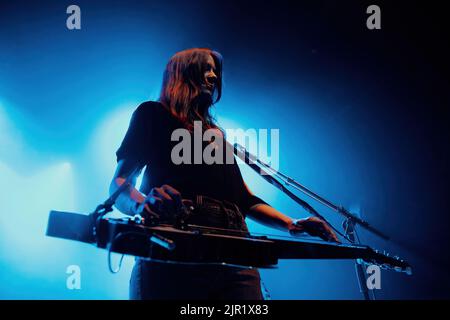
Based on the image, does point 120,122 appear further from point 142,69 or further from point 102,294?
point 102,294

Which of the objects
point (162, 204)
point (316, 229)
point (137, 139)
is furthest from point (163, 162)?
point (316, 229)

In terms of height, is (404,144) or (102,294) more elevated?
(404,144)

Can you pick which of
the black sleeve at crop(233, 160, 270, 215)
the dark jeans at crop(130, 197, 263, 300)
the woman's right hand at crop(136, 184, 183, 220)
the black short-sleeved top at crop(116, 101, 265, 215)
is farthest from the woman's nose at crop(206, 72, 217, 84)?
the woman's right hand at crop(136, 184, 183, 220)

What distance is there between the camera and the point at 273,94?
146 inches

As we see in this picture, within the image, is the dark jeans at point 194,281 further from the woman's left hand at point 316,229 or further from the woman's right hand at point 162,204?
the woman's left hand at point 316,229

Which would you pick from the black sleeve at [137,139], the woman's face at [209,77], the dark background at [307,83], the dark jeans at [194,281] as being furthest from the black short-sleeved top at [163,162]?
the dark background at [307,83]

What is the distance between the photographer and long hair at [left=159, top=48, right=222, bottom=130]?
1723mm

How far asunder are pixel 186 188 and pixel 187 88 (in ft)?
1.78

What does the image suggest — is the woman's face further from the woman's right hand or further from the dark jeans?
the woman's right hand

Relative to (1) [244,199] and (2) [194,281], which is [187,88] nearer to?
(1) [244,199]

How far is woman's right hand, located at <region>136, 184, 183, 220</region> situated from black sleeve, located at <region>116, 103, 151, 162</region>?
0.37 meters

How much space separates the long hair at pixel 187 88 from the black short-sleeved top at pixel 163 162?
0.09 metres
